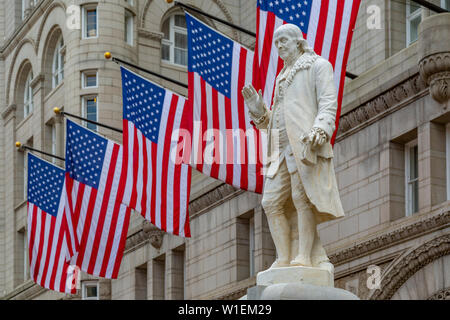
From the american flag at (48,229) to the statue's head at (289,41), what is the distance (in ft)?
70.3

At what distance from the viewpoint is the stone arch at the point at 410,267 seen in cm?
2634

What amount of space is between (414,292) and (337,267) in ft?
11.5

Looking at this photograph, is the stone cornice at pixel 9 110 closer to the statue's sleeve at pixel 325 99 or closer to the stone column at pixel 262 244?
the stone column at pixel 262 244

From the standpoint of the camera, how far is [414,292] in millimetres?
27156

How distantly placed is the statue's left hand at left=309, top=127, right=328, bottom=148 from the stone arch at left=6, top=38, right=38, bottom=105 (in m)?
42.6

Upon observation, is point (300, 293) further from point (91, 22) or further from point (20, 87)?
point (20, 87)

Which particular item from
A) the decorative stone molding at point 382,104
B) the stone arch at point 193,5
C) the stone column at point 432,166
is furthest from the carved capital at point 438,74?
the stone arch at point 193,5

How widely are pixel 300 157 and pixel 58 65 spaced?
40.0m

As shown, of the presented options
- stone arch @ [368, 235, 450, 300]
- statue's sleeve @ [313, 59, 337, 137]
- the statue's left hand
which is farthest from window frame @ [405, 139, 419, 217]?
the statue's left hand

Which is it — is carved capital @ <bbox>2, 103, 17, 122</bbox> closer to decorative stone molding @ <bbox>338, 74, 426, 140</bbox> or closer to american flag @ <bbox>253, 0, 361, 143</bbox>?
decorative stone molding @ <bbox>338, 74, 426, 140</bbox>

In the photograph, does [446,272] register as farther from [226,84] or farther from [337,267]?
[226,84]

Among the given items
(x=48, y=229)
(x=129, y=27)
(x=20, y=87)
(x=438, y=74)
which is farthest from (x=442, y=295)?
(x=20, y=87)
